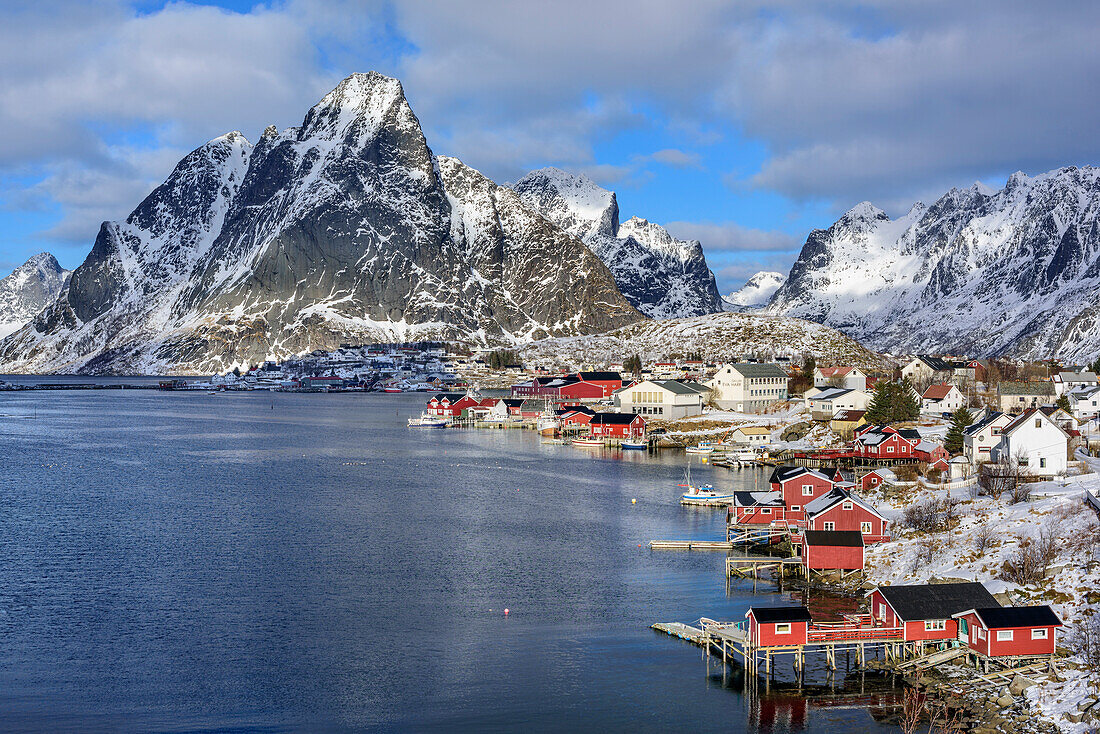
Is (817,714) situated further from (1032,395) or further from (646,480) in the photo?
(1032,395)

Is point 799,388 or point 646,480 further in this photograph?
point 799,388

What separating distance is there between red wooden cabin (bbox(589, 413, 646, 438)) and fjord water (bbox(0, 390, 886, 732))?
25.5 meters

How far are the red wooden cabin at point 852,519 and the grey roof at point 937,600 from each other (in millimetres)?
13947

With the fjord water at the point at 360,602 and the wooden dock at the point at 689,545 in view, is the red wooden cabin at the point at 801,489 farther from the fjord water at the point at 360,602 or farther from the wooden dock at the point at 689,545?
the wooden dock at the point at 689,545

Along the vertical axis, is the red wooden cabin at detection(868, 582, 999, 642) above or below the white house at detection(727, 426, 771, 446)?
below

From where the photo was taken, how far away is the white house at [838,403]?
111562 millimetres

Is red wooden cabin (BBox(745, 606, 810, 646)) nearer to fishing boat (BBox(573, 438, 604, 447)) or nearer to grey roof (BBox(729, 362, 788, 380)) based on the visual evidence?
fishing boat (BBox(573, 438, 604, 447))

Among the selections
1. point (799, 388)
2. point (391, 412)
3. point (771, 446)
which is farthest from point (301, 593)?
point (391, 412)

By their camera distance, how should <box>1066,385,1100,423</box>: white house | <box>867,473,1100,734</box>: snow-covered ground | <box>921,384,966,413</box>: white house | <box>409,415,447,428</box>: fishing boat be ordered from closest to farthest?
<box>867,473,1100,734</box>: snow-covered ground
<box>1066,385,1100,423</box>: white house
<box>921,384,966,413</box>: white house
<box>409,415,447,428</box>: fishing boat

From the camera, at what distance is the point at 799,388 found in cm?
14262

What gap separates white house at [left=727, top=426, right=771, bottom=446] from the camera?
104812mm

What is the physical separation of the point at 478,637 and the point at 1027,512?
89.1ft

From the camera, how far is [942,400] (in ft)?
366


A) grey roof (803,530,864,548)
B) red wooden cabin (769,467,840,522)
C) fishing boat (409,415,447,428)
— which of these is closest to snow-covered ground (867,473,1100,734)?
grey roof (803,530,864,548)
